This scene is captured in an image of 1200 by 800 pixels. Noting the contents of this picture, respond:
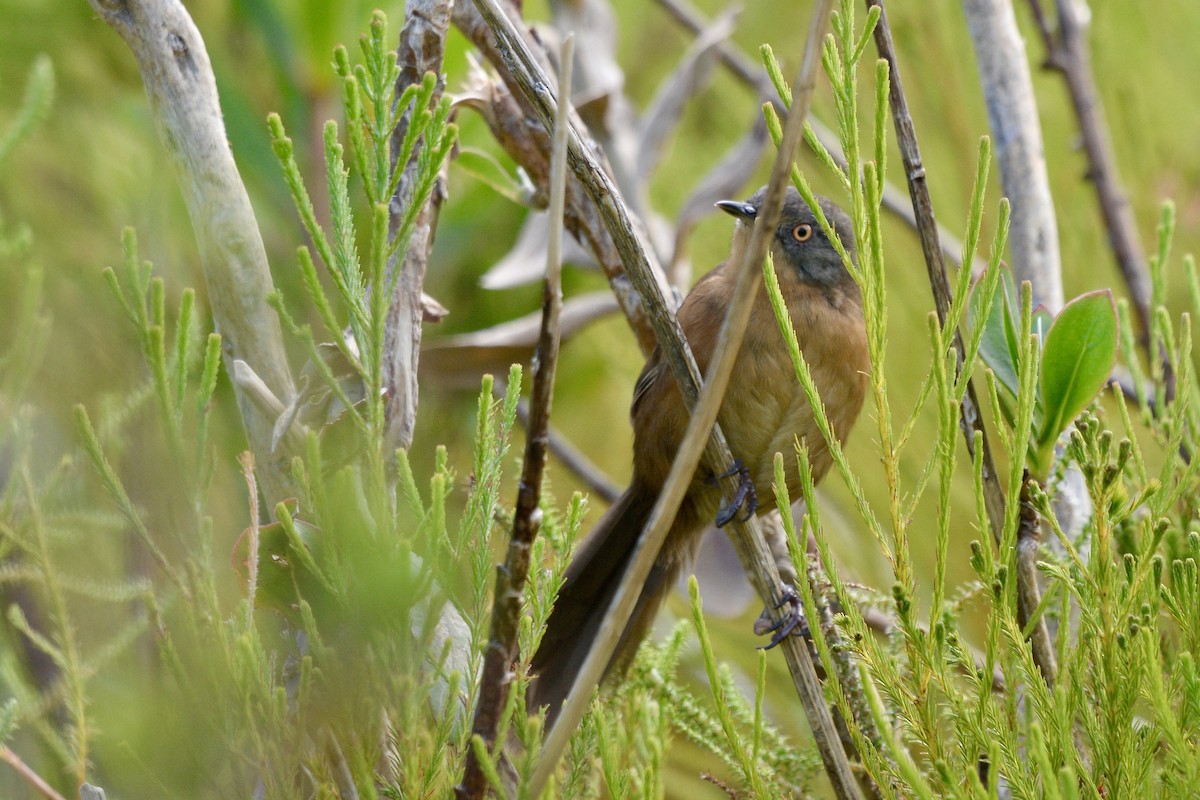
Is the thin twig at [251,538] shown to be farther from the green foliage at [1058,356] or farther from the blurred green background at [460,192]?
the green foliage at [1058,356]

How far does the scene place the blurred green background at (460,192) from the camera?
9.26 ft

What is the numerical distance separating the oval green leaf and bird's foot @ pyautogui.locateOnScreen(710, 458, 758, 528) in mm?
584

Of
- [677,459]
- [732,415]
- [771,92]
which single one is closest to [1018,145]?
[732,415]

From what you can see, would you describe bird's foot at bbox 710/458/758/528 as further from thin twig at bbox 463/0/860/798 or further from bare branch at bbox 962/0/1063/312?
bare branch at bbox 962/0/1063/312

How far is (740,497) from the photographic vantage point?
2.06 meters

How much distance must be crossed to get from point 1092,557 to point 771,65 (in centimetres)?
90

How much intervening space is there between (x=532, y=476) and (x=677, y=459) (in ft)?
0.73

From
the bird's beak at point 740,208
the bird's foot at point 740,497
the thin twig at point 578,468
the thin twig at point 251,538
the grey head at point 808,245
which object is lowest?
the thin twig at point 251,538

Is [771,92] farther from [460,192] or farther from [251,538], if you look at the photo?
[251,538]

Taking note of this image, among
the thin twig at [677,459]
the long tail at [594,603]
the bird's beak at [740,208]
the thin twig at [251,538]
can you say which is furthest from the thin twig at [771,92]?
the thin twig at [251,538]

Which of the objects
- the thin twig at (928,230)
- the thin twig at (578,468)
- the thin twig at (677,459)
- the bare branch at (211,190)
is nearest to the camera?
the thin twig at (677,459)

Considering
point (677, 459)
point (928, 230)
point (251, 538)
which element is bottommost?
point (251, 538)

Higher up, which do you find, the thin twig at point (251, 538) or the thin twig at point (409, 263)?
the thin twig at point (409, 263)

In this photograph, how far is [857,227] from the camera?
158 cm
